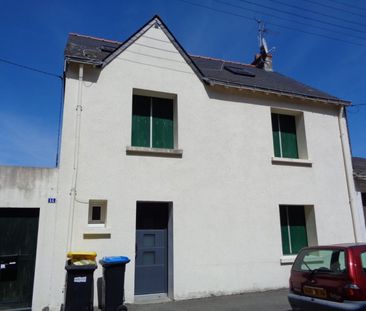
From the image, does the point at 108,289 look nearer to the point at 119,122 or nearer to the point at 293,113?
the point at 119,122

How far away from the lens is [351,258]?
17.8ft

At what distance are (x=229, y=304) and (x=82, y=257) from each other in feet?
12.1

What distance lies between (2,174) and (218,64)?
9.43 metres

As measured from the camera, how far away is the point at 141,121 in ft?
31.2

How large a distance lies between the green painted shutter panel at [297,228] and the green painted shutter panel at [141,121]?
17.3ft

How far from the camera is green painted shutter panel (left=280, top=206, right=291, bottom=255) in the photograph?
10188 millimetres

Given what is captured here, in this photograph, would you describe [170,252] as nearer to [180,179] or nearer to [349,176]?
[180,179]

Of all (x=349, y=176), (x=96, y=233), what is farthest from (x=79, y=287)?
(x=349, y=176)

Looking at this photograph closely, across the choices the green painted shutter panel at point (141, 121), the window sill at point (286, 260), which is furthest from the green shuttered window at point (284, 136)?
the green painted shutter panel at point (141, 121)

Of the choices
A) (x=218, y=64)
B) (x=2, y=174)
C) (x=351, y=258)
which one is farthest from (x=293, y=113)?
(x=2, y=174)

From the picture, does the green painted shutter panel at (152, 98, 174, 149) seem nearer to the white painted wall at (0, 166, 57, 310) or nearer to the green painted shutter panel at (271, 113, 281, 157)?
the white painted wall at (0, 166, 57, 310)

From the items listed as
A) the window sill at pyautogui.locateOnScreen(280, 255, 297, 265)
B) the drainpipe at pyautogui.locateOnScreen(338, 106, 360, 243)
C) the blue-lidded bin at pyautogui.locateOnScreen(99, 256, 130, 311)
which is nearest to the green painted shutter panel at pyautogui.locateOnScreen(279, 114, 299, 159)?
the drainpipe at pyautogui.locateOnScreen(338, 106, 360, 243)

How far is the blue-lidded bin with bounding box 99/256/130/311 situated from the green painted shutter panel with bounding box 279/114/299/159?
669cm

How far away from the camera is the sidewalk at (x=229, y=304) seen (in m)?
7.53
